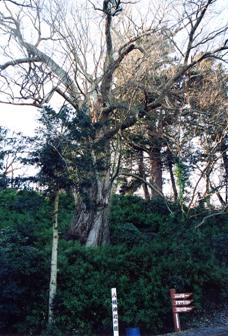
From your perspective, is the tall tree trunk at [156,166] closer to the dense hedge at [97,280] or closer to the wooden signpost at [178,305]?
the dense hedge at [97,280]

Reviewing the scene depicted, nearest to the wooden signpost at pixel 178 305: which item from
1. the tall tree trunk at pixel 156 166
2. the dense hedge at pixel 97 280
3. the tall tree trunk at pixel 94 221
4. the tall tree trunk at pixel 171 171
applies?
the dense hedge at pixel 97 280

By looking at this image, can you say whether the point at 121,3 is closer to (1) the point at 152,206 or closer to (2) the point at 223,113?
(2) the point at 223,113

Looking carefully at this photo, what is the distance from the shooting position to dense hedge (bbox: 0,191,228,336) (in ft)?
33.6

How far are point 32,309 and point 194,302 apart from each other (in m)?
3.85

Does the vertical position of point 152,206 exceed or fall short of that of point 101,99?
it falls short

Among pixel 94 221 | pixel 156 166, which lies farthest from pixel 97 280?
pixel 156 166

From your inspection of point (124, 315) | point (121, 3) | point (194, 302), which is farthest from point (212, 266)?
point (121, 3)

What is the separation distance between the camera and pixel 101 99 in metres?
14.2

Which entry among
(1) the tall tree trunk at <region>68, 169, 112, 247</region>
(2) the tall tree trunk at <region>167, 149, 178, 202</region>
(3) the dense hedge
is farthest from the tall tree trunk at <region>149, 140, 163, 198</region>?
(3) the dense hedge

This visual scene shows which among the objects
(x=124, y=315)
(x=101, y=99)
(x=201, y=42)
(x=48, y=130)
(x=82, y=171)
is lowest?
(x=124, y=315)

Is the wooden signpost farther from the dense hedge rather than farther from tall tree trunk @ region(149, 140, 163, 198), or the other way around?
tall tree trunk @ region(149, 140, 163, 198)

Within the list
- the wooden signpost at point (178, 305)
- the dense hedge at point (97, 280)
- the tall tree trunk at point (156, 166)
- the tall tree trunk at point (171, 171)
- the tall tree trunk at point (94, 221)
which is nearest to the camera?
the wooden signpost at point (178, 305)

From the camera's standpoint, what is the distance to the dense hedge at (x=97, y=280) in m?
10.2

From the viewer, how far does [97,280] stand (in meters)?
10.7
